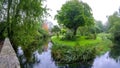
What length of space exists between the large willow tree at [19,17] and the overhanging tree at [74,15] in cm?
2116

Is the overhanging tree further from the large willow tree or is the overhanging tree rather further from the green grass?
the large willow tree

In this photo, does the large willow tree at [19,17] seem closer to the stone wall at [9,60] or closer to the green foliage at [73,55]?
the green foliage at [73,55]

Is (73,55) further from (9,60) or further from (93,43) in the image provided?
(9,60)

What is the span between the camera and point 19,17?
730 inches

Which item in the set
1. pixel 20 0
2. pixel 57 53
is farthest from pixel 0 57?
pixel 57 53

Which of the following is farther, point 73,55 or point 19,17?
point 73,55

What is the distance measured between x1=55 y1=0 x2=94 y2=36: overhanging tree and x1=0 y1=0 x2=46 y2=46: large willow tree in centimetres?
2116

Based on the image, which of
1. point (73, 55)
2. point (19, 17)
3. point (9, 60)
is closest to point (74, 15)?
point (73, 55)

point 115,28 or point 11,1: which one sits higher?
point 11,1

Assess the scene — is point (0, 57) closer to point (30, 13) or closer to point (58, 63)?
point (30, 13)

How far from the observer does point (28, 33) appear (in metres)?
19.2

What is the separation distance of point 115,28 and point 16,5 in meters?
26.7

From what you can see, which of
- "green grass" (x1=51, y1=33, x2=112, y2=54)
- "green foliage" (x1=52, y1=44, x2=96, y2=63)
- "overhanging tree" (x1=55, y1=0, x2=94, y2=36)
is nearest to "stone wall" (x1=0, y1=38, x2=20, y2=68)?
"green foliage" (x1=52, y1=44, x2=96, y2=63)

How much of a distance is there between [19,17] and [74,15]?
2300 centimetres
